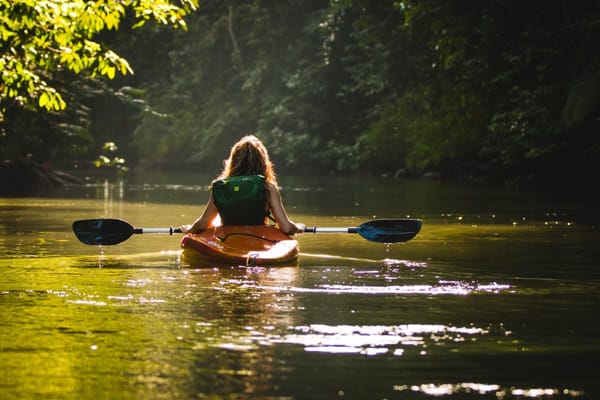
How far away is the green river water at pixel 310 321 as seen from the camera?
600cm

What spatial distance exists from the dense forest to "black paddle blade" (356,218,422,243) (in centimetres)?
777

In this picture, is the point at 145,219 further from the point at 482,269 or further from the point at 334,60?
the point at 334,60

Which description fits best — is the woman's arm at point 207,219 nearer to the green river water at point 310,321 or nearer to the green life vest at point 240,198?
the green life vest at point 240,198

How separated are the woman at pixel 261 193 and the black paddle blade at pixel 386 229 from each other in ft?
2.35

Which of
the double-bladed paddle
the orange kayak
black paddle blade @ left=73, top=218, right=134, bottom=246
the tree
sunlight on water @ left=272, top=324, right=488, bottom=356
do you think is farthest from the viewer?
the tree

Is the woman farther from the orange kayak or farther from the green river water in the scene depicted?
the green river water

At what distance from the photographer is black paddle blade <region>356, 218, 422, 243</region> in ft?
41.5

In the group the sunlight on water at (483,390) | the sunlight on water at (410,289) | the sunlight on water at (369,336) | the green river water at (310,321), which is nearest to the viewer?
the sunlight on water at (483,390)

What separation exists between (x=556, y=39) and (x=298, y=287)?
2040 cm

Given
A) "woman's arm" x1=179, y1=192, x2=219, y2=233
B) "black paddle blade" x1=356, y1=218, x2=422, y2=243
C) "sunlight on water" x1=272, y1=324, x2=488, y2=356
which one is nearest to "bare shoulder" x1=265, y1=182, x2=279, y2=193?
"woman's arm" x1=179, y1=192, x2=219, y2=233

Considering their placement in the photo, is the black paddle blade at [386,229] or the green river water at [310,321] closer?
the green river water at [310,321]

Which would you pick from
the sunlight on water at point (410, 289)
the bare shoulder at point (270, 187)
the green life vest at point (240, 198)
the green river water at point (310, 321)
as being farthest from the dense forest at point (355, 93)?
the sunlight on water at point (410, 289)

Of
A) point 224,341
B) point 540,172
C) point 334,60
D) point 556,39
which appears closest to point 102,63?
point 224,341

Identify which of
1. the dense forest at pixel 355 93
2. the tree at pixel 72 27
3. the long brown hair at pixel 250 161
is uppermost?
the dense forest at pixel 355 93
